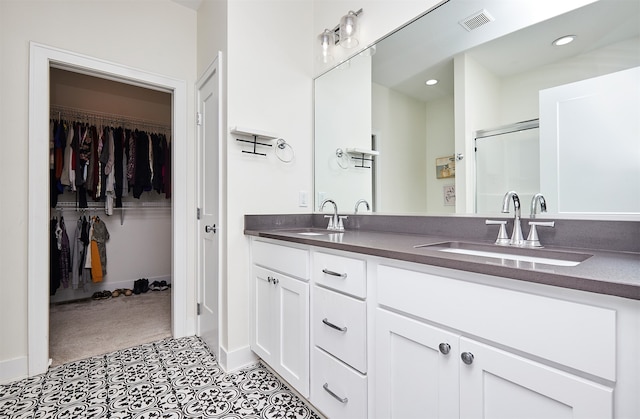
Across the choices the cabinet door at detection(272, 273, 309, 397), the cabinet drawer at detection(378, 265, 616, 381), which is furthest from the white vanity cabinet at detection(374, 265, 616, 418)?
the cabinet door at detection(272, 273, 309, 397)

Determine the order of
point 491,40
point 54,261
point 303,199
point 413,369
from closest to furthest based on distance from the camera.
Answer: point 413,369 → point 491,40 → point 303,199 → point 54,261

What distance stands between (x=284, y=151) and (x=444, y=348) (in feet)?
5.35

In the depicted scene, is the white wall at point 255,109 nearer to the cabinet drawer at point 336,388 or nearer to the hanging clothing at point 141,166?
the cabinet drawer at point 336,388

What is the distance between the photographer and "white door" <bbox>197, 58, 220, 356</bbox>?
2.07 metres

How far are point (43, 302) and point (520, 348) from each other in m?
2.49

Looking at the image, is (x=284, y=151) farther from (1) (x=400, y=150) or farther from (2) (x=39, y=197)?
(2) (x=39, y=197)

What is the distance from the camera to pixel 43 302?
1.89 m

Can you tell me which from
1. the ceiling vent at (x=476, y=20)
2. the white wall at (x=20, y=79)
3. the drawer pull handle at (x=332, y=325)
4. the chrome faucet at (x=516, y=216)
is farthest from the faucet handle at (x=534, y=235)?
the white wall at (x=20, y=79)

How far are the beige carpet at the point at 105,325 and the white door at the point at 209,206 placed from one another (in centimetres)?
50

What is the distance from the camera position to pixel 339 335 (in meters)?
1.29

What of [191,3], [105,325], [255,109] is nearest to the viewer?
[255,109]

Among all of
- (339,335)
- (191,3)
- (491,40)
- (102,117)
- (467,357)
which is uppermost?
(191,3)

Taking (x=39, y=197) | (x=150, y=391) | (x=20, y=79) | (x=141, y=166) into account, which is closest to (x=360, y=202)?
(x=150, y=391)

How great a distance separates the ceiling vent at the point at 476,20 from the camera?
1.38 meters
